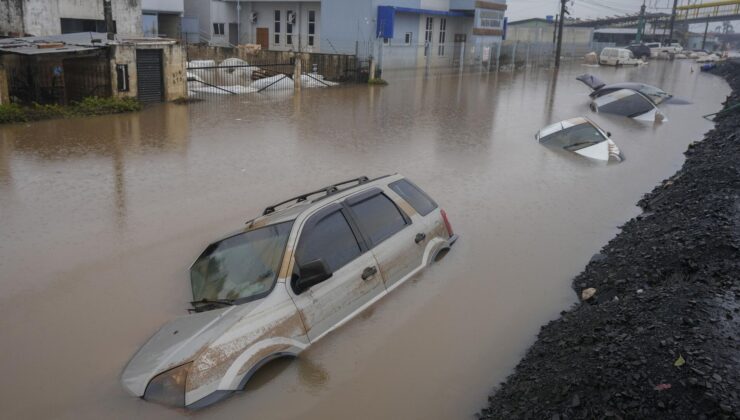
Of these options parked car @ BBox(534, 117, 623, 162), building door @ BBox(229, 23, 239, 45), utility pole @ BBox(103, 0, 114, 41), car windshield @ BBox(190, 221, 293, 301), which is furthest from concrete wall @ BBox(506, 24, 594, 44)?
Result: car windshield @ BBox(190, 221, 293, 301)

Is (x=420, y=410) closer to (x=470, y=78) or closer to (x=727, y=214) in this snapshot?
(x=727, y=214)

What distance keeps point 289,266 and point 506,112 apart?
20.6 metres

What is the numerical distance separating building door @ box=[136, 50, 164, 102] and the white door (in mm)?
17872

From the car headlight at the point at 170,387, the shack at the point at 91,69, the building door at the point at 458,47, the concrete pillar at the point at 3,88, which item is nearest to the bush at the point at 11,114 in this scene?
the concrete pillar at the point at 3,88

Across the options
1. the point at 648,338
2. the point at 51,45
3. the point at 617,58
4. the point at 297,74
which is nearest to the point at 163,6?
the point at 297,74

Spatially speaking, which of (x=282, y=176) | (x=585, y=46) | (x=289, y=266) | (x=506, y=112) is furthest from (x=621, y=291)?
(x=585, y=46)

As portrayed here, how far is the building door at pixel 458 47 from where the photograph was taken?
154 feet

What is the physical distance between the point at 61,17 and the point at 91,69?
11.4 m

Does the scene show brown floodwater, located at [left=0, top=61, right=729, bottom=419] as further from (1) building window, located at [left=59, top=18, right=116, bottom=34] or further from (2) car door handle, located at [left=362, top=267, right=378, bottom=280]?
(1) building window, located at [left=59, top=18, right=116, bottom=34]

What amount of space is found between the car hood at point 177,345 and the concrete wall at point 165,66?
17401mm

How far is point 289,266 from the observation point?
5668 millimetres

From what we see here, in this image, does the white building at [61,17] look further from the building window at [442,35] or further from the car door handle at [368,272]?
the car door handle at [368,272]

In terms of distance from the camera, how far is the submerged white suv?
5.09 m

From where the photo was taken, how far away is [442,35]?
47.1m
